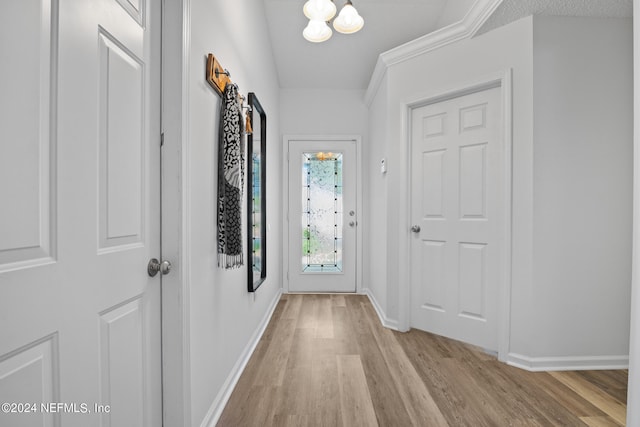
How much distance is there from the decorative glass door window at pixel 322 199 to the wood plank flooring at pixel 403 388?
1682 mm

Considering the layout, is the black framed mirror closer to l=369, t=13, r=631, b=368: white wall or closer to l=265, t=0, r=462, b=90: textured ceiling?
l=265, t=0, r=462, b=90: textured ceiling

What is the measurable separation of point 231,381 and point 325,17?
7.55 feet

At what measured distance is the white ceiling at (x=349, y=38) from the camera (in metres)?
3.29

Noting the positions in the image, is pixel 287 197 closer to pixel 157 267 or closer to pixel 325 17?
pixel 325 17

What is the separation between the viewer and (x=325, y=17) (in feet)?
7.34

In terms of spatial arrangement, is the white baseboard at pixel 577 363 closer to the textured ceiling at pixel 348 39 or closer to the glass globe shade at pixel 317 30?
the glass globe shade at pixel 317 30

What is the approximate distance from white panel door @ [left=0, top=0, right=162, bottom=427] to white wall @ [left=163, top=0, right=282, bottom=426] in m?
0.07

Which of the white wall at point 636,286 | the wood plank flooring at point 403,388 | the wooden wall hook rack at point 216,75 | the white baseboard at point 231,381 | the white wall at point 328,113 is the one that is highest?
the white wall at point 328,113

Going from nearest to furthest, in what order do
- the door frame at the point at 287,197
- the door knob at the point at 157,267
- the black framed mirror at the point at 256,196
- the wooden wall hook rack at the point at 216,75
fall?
1. the door knob at the point at 157,267
2. the wooden wall hook rack at the point at 216,75
3. the black framed mirror at the point at 256,196
4. the door frame at the point at 287,197

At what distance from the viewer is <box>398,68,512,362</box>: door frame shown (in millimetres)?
2297

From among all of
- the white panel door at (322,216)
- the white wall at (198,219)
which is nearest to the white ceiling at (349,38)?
the white panel door at (322,216)

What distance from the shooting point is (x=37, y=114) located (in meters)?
0.75

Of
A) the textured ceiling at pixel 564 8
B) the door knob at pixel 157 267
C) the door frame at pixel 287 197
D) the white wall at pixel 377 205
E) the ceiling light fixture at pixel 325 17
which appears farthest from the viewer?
the door frame at pixel 287 197

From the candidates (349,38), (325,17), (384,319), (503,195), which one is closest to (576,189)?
(503,195)
